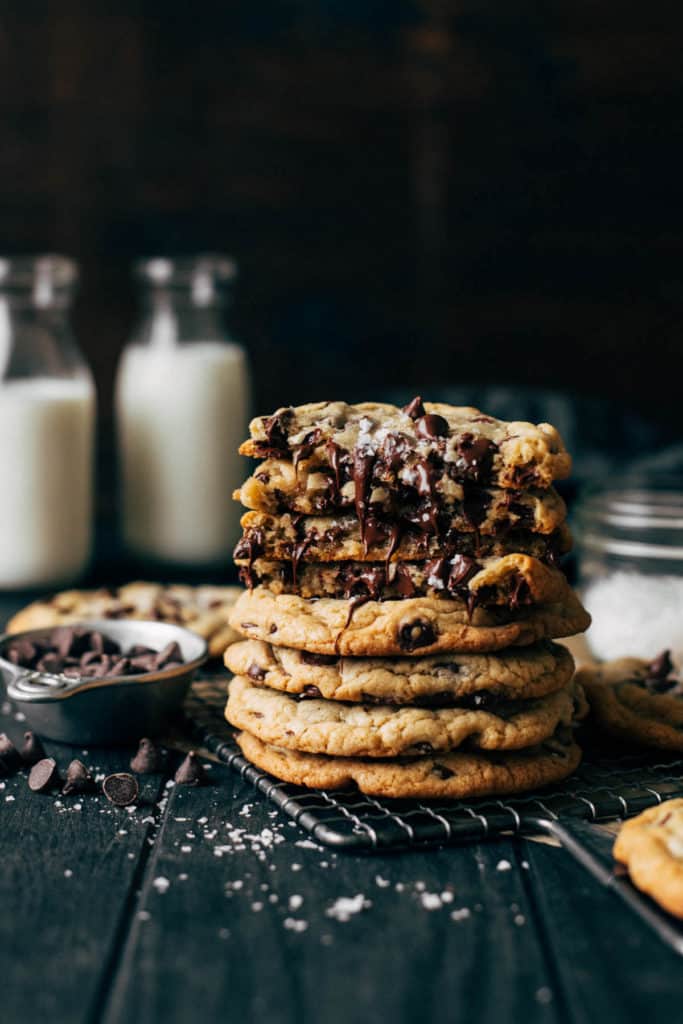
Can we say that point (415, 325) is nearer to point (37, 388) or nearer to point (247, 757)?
point (37, 388)

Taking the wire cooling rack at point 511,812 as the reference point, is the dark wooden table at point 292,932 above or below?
below

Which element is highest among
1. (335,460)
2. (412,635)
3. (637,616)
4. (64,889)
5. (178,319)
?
(178,319)

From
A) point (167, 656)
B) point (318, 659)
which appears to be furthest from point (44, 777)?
point (318, 659)

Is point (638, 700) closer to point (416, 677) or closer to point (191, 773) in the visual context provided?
point (416, 677)

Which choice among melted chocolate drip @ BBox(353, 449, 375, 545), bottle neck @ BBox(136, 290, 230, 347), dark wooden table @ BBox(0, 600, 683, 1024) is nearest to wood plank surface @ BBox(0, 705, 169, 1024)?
dark wooden table @ BBox(0, 600, 683, 1024)

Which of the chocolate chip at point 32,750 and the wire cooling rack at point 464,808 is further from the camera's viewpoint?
the chocolate chip at point 32,750

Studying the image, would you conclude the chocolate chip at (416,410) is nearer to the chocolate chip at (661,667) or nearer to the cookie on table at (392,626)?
the cookie on table at (392,626)

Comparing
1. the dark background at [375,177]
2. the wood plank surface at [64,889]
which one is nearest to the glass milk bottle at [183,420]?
the dark background at [375,177]
